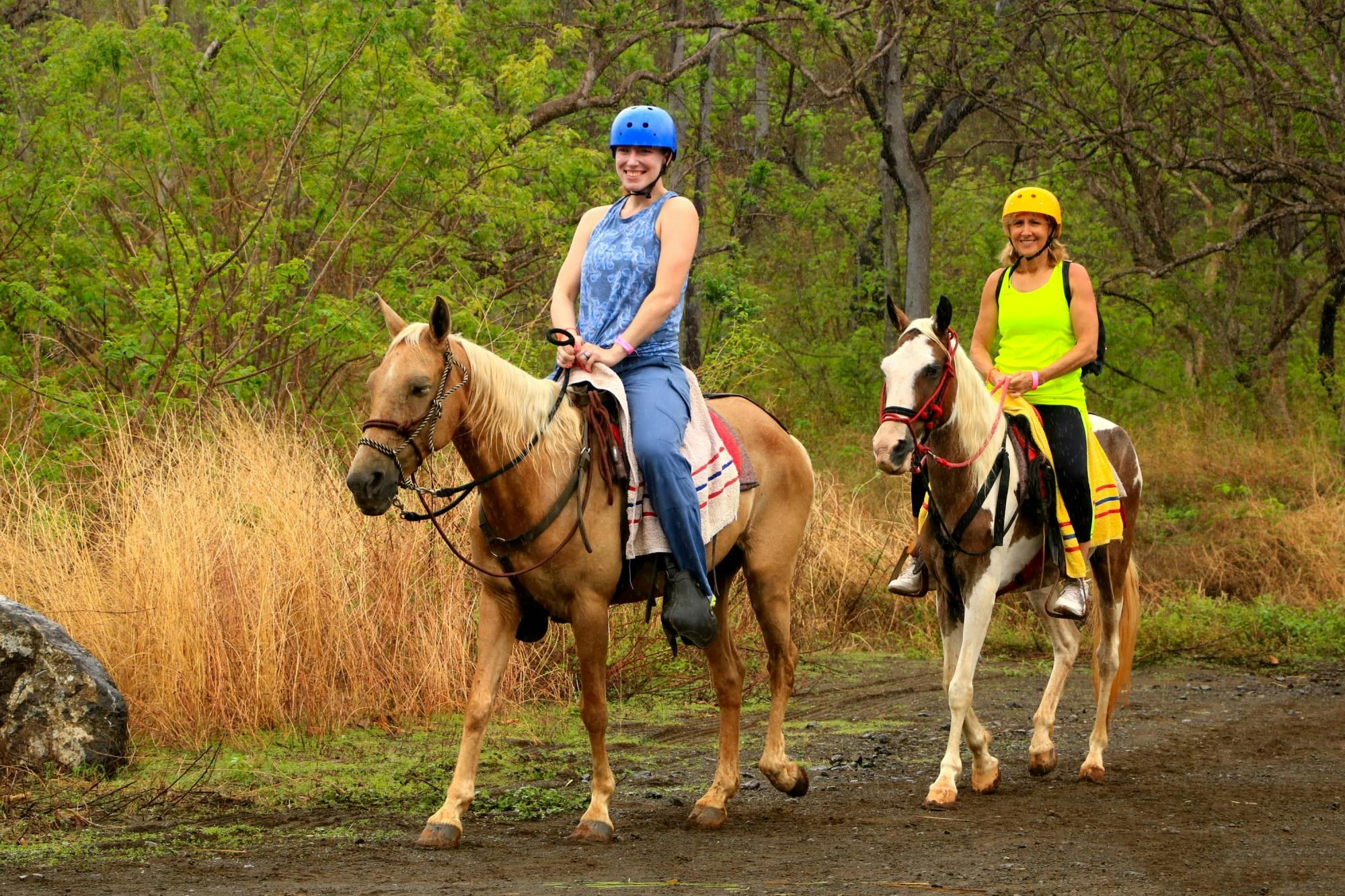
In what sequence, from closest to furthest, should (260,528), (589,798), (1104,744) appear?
(589,798), (1104,744), (260,528)

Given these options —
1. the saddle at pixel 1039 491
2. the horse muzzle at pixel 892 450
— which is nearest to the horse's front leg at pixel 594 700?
the horse muzzle at pixel 892 450

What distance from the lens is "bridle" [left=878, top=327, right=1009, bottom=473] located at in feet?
21.0

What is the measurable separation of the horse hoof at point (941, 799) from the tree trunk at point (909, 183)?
12232mm

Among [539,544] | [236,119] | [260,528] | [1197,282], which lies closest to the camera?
[539,544]

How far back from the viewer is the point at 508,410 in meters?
5.67

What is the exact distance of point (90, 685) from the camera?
6.91 m

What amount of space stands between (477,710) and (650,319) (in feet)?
5.39

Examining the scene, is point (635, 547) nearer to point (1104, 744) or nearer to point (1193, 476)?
point (1104, 744)

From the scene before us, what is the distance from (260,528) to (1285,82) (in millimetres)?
12297

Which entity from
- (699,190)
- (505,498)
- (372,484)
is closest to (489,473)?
(505,498)

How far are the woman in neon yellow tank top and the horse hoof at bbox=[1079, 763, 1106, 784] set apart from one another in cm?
79

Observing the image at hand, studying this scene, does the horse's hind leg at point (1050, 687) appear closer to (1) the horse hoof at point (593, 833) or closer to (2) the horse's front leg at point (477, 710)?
(1) the horse hoof at point (593, 833)

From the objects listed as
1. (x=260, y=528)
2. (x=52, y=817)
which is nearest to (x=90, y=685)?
(x=52, y=817)

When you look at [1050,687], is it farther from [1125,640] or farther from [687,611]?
[687,611]
